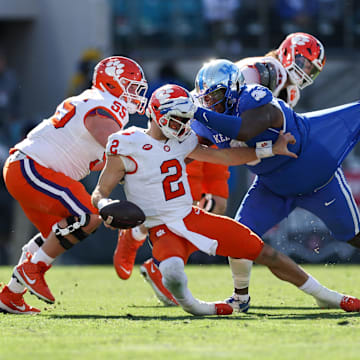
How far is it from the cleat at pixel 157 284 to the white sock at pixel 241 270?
659 mm

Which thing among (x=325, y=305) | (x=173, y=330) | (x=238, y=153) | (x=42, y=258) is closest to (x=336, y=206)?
(x=325, y=305)

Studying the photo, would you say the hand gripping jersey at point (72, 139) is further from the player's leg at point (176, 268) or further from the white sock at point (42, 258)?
the player's leg at point (176, 268)

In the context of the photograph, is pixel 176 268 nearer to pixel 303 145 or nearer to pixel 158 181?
pixel 158 181

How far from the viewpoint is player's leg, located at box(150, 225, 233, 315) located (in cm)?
508

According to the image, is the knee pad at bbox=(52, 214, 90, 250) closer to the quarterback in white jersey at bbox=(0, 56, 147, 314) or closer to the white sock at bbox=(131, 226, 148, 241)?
the quarterback in white jersey at bbox=(0, 56, 147, 314)

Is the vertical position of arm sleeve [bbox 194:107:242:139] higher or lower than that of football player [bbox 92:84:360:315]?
higher

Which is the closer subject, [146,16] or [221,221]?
Result: [221,221]

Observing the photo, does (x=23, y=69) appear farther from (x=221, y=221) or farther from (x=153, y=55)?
(x=221, y=221)

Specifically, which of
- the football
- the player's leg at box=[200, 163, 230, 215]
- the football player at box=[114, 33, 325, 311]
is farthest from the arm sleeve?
the player's leg at box=[200, 163, 230, 215]

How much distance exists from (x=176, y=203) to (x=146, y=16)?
9078 mm

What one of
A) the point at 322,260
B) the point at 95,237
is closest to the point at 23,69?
the point at 95,237

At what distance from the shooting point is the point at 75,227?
5688 millimetres

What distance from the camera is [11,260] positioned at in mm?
12359

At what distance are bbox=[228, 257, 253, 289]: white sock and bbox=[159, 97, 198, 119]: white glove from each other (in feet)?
3.35
